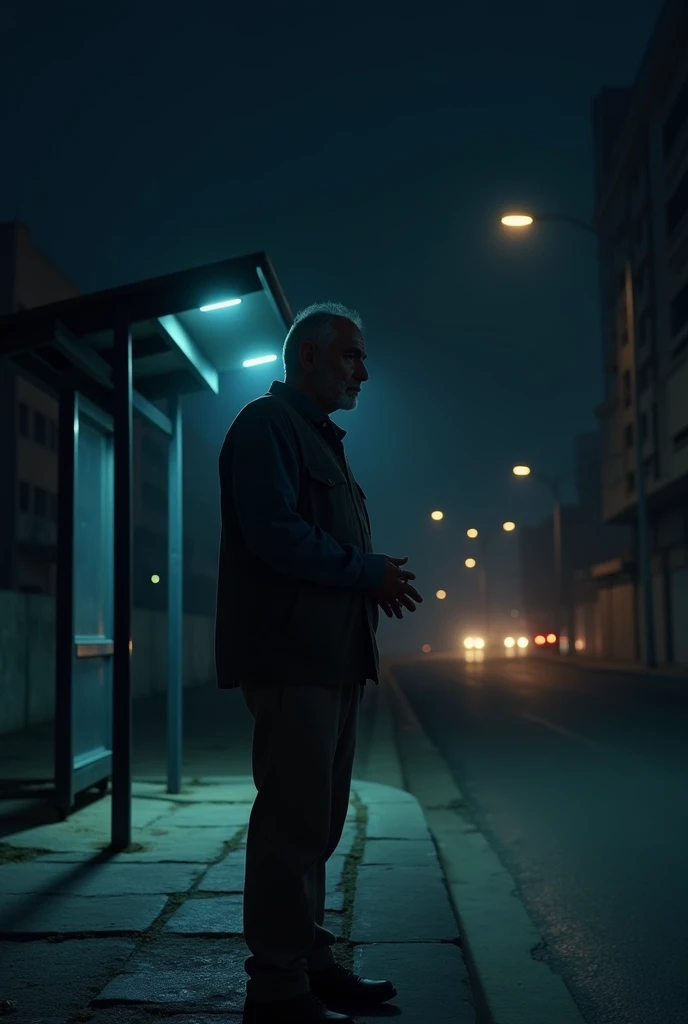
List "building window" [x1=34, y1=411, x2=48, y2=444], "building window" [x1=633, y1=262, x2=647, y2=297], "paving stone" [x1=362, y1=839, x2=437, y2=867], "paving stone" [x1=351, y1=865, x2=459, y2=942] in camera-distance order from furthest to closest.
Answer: "building window" [x1=34, y1=411, x2=48, y2=444] < "building window" [x1=633, y1=262, x2=647, y2=297] < "paving stone" [x1=362, y1=839, x2=437, y2=867] < "paving stone" [x1=351, y1=865, x2=459, y2=942]

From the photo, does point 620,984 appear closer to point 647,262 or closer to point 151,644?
Answer: point 151,644

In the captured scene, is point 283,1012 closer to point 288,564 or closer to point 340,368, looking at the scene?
point 288,564

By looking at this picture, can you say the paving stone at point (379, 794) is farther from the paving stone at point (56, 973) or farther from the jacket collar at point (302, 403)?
the jacket collar at point (302, 403)

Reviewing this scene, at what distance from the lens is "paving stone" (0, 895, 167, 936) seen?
400 centimetres

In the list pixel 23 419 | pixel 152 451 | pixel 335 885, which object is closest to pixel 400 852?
pixel 335 885

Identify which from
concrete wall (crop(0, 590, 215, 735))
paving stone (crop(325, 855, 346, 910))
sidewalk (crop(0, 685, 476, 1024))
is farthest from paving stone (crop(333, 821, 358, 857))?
concrete wall (crop(0, 590, 215, 735))

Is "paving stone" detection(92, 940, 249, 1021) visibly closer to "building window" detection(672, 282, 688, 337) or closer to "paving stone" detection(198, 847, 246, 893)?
"paving stone" detection(198, 847, 246, 893)

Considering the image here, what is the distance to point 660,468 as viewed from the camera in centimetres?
3853

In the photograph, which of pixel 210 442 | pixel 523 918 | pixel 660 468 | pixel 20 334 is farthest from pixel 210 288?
pixel 210 442

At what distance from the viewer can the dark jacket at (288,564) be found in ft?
9.82

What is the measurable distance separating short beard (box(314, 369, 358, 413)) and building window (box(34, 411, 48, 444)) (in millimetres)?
53742

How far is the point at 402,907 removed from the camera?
14.3 feet

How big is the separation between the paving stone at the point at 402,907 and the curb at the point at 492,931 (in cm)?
13

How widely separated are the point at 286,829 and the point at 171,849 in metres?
2.91
